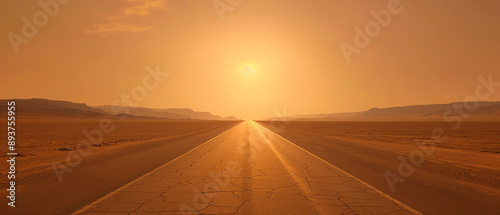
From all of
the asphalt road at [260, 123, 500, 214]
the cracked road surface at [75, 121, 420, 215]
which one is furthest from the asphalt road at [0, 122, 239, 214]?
the asphalt road at [260, 123, 500, 214]

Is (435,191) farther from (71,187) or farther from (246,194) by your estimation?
(71,187)

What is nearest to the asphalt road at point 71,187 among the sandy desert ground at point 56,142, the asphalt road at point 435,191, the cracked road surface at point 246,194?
the cracked road surface at point 246,194

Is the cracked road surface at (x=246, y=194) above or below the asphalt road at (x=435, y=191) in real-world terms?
above

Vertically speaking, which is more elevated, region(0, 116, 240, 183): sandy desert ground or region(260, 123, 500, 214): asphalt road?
region(0, 116, 240, 183): sandy desert ground

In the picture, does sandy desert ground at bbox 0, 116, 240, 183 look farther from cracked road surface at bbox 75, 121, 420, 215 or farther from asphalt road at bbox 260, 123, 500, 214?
asphalt road at bbox 260, 123, 500, 214

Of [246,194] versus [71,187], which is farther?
[71,187]

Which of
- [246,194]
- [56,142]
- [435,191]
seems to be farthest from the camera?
[56,142]

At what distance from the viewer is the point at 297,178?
29.8 ft

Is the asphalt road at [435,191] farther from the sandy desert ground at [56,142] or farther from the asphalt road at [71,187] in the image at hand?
the sandy desert ground at [56,142]

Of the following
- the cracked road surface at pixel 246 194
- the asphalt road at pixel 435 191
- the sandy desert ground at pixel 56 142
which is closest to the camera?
the cracked road surface at pixel 246 194

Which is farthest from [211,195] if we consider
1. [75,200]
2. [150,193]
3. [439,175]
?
[439,175]

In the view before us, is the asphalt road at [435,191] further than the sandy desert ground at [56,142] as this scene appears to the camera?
No

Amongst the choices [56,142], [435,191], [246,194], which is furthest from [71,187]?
[56,142]

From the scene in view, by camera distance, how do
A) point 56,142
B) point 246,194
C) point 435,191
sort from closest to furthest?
point 246,194 → point 435,191 → point 56,142
